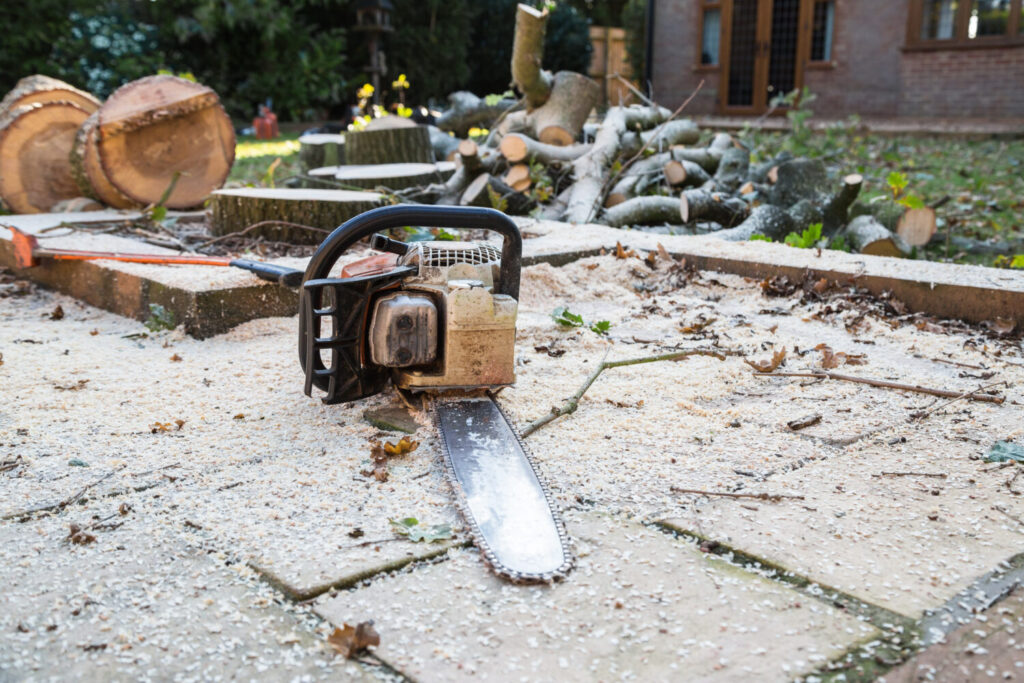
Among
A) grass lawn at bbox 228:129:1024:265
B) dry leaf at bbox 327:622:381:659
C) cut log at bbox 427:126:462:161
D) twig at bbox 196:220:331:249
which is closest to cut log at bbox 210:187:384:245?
twig at bbox 196:220:331:249

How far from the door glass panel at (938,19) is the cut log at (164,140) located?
1261cm

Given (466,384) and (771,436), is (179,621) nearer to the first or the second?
(466,384)

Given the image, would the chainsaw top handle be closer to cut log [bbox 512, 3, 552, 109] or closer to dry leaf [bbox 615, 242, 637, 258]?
dry leaf [bbox 615, 242, 637, 258]

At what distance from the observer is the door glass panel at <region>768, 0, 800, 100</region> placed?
1580 cm

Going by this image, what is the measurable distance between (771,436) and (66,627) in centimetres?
184

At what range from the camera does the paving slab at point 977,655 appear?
1.46 metres

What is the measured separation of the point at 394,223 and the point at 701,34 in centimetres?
1579

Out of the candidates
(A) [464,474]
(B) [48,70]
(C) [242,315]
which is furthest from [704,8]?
A: (A) [464,474]

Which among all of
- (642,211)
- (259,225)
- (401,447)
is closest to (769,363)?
(401,447)

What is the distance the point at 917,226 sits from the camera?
6.32m

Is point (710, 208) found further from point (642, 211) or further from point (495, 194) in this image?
point (495, 194)

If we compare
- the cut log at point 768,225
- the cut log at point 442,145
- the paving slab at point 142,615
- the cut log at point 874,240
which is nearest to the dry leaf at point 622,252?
the cut log at point 768,225

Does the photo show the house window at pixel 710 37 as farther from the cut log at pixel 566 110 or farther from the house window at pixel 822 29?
the cut log at pixel 566 110

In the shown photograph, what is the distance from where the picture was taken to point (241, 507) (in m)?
2.09
